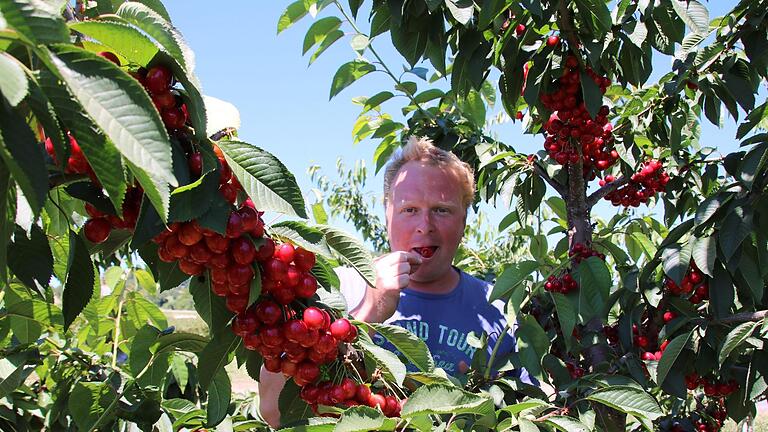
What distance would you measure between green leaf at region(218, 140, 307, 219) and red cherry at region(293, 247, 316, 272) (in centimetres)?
13

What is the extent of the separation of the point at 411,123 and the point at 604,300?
143cm

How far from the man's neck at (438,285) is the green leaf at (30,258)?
171cm

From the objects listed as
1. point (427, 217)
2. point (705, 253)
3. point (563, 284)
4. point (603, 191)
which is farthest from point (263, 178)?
point (603, 191)

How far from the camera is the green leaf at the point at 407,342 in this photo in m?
1.16

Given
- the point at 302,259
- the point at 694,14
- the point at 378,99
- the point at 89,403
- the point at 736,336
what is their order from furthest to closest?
1. the point at 378,99
2. the point at 694,14
3. the point at 736,336
4. the point at 89,403
5. the point at 302,259

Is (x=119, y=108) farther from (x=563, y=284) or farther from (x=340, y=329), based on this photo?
(x=563, y=284)

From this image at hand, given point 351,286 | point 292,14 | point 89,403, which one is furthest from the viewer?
point 292,14

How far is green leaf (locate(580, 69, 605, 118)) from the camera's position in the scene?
212 centimetres

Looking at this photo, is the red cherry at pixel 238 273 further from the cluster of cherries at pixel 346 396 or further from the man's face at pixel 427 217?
the man's face at pixel 427 217

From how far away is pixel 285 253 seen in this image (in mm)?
1026

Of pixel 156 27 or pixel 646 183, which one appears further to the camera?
pixel 646 183

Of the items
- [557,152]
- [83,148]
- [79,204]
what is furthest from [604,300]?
[83,148]

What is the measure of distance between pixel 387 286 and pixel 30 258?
2.86 ft

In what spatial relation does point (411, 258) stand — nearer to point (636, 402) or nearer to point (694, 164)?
point (636, 402)
